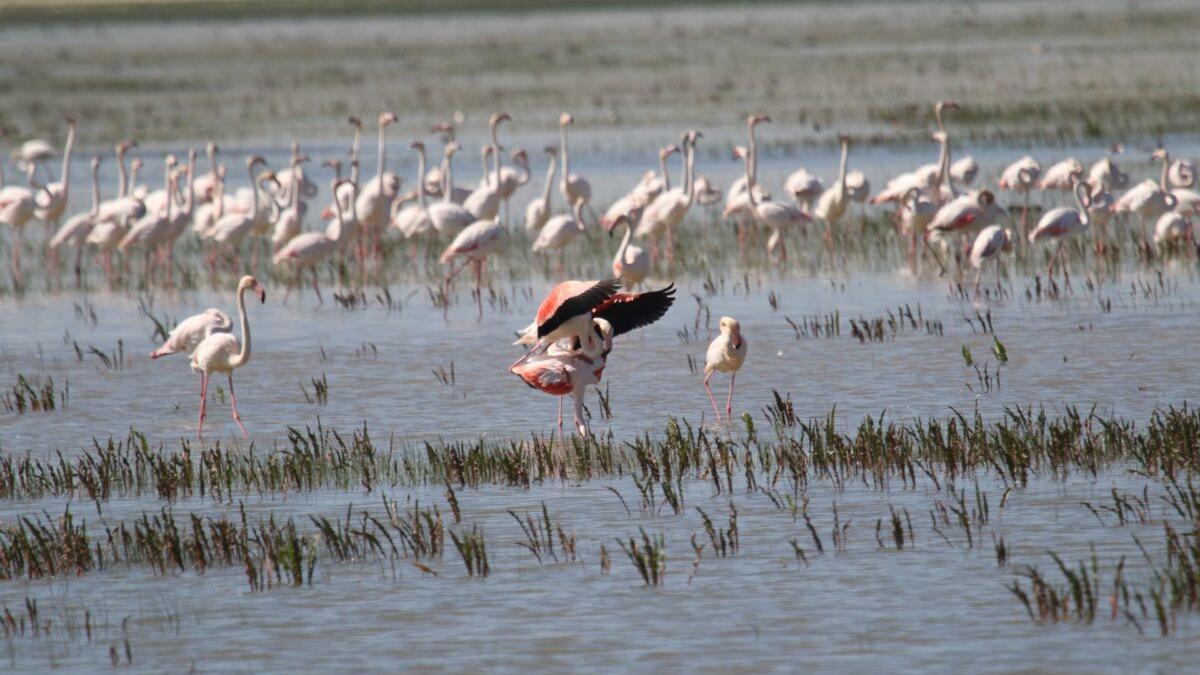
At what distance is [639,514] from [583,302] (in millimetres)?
1977

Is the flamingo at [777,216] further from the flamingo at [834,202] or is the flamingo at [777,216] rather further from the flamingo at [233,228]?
the flamingo at [233,228]

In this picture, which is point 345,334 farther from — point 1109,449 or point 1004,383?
point 1109,449

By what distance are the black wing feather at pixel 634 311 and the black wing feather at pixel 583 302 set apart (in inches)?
28.6

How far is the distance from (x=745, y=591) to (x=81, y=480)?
368 cm

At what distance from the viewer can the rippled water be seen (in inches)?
257

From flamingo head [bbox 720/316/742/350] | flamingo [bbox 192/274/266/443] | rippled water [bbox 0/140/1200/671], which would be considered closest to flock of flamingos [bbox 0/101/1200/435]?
rippled water [bbox 0/140/1200/671]

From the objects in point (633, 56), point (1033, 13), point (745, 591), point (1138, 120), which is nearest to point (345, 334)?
point (745, 591)

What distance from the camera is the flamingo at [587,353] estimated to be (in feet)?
34.1

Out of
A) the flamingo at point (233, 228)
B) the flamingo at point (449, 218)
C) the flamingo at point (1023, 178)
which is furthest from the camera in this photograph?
the flamingo at point (1023, 178)

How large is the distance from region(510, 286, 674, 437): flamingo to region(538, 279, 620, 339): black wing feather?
0.05m

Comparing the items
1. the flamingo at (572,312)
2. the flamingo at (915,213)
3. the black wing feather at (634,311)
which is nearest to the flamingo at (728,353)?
the black wing feather at (634,311)

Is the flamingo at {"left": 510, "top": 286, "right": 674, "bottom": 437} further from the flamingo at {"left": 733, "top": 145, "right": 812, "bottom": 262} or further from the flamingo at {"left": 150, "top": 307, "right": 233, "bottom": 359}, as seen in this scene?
the flamingo at {"left": 733, "top": 145, "right": 812, "bottom": 262}

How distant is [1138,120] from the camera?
31406 mm

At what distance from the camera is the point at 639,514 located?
8.37m
